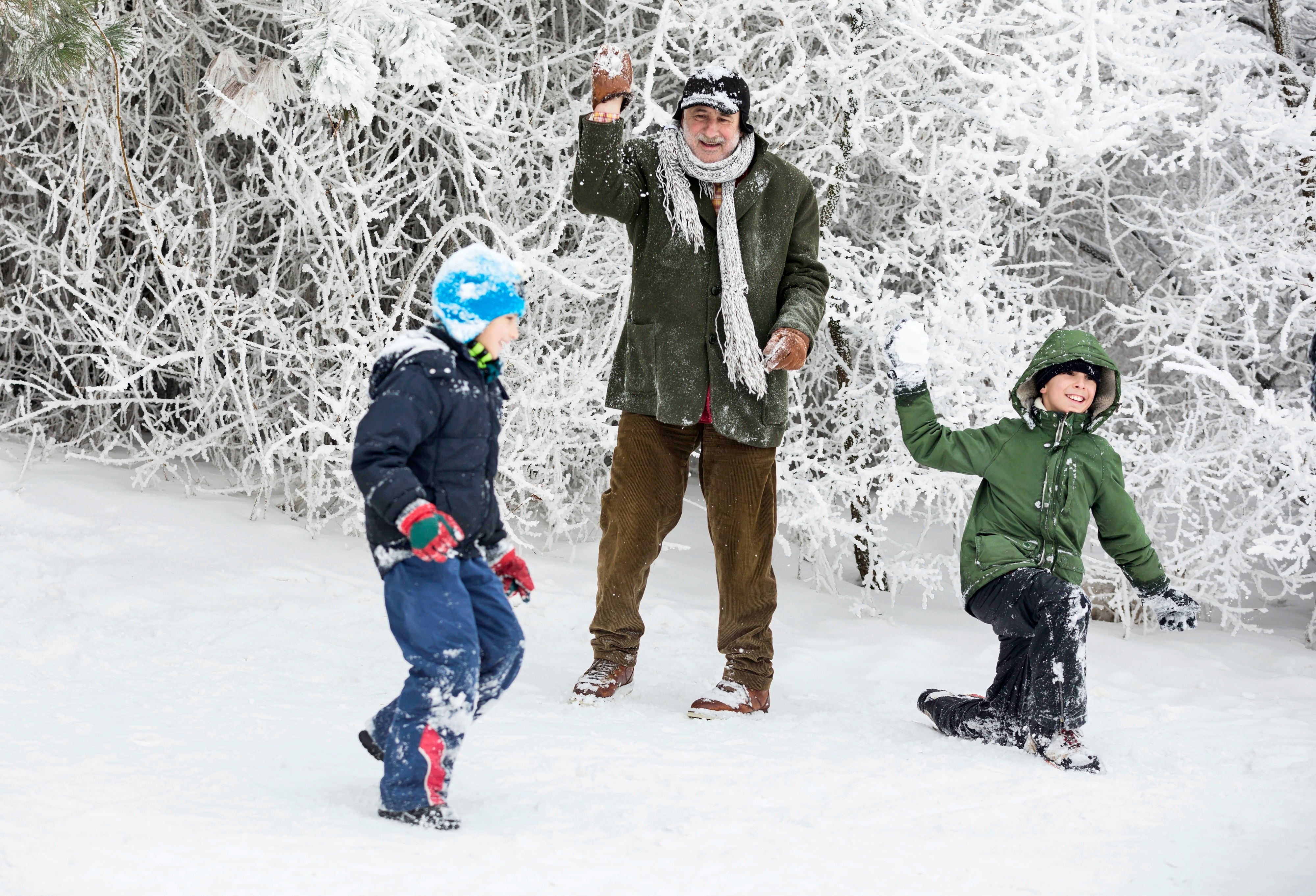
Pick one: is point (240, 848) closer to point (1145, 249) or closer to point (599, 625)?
point (599, 625)

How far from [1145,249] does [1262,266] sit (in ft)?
2.37

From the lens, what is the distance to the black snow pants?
10.7ft

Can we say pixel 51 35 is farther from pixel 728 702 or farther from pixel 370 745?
pixel 728 702

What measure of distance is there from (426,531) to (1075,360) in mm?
2005

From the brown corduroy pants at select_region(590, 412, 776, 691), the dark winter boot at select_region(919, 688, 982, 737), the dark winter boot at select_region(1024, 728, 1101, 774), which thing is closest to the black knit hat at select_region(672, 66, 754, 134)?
the brown corduroy pants at select_region(590, 412, 776, 691)

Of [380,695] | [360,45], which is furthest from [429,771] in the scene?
[360,45]

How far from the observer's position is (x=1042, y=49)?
Result: 4.39 m

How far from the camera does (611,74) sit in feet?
11.2

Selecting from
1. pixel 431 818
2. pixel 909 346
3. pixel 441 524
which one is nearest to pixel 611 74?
pixel 909 346

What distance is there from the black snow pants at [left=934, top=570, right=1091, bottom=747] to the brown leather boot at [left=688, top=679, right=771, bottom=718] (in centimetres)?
50

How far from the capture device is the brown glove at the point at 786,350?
3439mm

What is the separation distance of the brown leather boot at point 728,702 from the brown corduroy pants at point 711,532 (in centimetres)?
2

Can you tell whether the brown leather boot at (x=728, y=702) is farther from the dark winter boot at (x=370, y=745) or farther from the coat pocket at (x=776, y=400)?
the dark winter boot at (x=370, y=745)

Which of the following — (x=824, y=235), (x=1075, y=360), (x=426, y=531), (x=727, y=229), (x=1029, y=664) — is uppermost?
(x=824, y=235)
